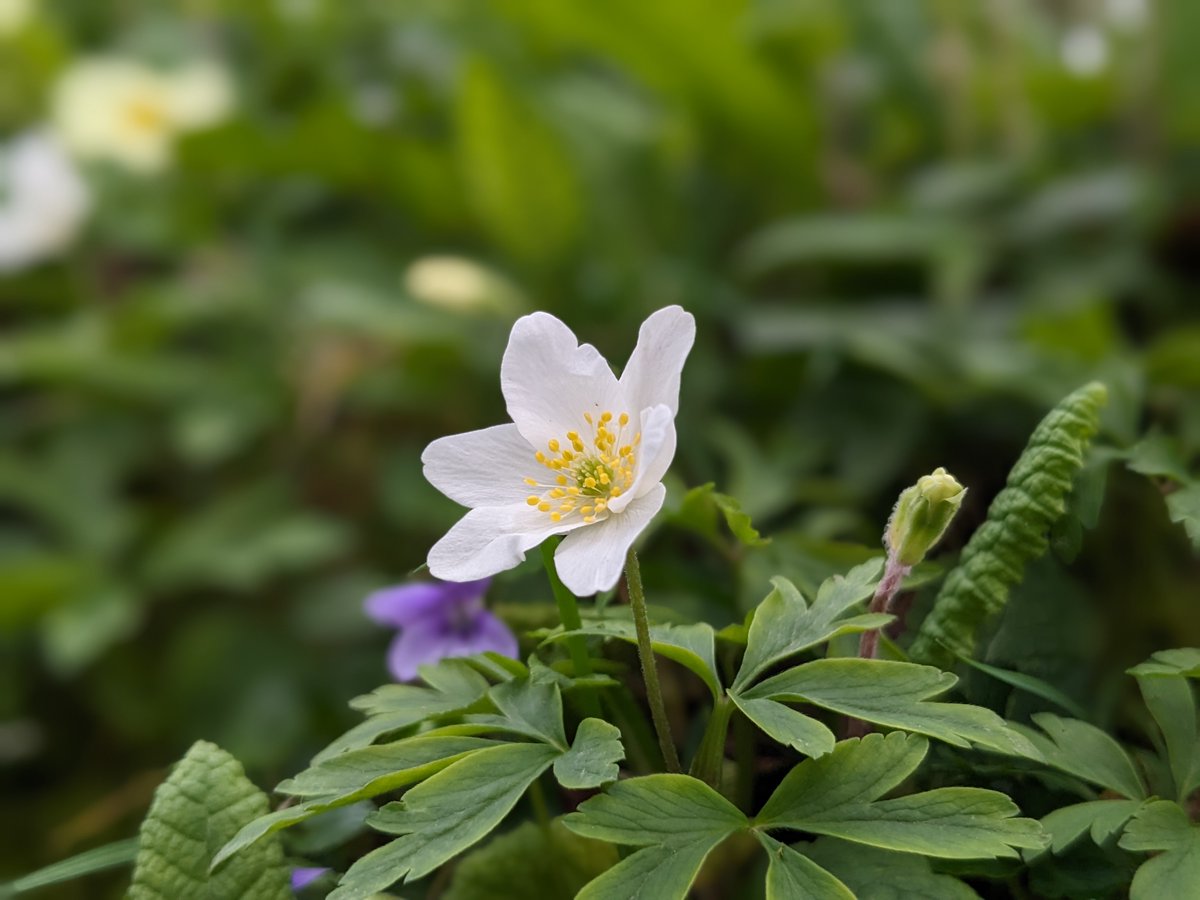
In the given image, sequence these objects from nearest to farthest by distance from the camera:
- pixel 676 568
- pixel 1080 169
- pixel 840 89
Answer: pixel 676 568 < pixel 1080 169 < pixel 840 89

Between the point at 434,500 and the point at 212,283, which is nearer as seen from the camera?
the point at 434,500

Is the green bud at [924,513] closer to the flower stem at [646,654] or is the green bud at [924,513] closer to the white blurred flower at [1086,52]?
the flower stem at [646,654]

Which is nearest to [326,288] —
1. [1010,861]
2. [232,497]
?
[232,497]

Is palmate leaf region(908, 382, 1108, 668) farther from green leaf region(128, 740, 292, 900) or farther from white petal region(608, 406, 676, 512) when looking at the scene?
green leaf region(128, 740, 292, 900)

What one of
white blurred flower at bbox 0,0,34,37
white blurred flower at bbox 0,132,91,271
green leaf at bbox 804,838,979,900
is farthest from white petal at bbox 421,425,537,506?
white blurred flower at bbox 0,0,34,37

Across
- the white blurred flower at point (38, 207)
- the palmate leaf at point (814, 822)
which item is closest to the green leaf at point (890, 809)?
the palmate leaf at point (814, 822)

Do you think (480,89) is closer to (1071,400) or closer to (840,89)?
(840,89)

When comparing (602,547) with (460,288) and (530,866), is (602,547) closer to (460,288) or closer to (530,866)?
(530,866)
